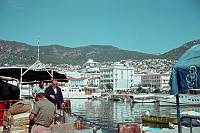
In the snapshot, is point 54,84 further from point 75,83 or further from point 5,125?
point 75,83

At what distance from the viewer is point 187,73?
7719 millimetres

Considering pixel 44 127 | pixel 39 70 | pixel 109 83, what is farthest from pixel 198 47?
pixel 109 83

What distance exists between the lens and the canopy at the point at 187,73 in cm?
749

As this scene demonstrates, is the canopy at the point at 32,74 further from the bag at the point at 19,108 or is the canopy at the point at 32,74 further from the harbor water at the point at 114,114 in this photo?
the bag at the point at 19,108

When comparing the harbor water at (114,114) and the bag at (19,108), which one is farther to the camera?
the harbor water at (114,114)

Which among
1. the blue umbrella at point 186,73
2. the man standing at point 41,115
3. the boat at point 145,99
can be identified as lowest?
the boat at point 145,99

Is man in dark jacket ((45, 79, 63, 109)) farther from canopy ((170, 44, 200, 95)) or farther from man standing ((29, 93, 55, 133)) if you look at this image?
canopy ((170, 44, 200, 95))

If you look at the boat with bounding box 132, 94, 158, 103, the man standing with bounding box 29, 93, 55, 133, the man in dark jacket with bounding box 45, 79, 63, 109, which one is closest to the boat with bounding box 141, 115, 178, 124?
the man in dark jacket with bounding box 45, 79, 63, 109

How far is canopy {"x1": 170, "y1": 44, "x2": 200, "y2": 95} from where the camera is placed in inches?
295

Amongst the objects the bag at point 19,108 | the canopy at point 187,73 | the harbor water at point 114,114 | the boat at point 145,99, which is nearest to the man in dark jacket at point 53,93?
the bag at point 19,108

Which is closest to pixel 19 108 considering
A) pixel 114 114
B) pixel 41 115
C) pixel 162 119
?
pixel 41 115

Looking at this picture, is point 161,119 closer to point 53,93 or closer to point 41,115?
point 53,93

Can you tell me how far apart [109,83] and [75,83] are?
2283 cm

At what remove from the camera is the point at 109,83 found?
199000mm
